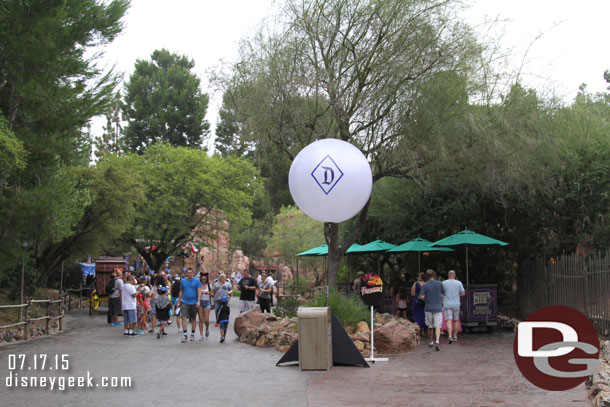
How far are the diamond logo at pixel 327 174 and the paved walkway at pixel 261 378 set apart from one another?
329 cm

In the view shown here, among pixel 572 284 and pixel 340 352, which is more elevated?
pixel 572 284

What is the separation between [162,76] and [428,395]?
168 ft

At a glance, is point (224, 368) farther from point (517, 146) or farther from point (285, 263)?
point (285, 263)

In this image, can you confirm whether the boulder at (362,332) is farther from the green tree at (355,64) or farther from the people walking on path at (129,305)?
the people walking on path at (129,305)

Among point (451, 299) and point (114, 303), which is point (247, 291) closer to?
point (114, 303)

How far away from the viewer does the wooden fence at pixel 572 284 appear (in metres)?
14.5

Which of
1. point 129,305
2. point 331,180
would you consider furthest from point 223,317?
point 331,180

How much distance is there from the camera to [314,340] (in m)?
Answer: 10.6

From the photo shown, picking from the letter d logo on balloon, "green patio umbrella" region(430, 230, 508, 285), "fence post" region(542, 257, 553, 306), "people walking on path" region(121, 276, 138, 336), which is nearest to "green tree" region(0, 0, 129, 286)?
"people walking on path" region(121, 276, 138, 336)

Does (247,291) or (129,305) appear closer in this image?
(129,305)

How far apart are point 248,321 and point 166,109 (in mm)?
41333

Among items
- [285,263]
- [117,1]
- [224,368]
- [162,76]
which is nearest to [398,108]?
[224,368]

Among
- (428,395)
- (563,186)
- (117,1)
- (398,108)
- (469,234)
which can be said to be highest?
(117,1)

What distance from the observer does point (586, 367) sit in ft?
29.9
